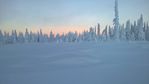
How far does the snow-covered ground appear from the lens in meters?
1.80

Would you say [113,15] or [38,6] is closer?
[38,6]

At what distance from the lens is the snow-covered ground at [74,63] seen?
1805 millimetres

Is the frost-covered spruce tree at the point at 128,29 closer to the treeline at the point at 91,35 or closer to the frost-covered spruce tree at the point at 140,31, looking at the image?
the treeline at the point at 91,35

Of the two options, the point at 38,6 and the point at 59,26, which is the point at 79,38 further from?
the point at 38,6

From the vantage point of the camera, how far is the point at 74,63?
202cm

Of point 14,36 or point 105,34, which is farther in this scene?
point 105,34

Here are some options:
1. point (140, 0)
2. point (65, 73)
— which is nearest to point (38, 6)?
point (65, 73)

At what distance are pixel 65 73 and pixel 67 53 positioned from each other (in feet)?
0.95

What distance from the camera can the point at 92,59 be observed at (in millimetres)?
2053

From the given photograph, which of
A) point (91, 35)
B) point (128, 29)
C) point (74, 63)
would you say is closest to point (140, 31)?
point (128, 29)

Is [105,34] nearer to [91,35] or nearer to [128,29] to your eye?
[91,35]

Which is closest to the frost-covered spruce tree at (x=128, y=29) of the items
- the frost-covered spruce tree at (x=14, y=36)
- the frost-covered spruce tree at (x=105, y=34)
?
the frost-covered spruce tree at (x=105, y=34)

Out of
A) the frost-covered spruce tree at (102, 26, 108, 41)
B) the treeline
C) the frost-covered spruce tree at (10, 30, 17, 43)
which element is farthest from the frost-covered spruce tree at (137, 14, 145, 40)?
the frost-covered spruce tree at (10, 30, 17, 43)

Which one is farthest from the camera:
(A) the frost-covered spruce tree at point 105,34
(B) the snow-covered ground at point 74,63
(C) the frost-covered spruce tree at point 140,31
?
(C) the frost-covered spruce tree at point 140,31
